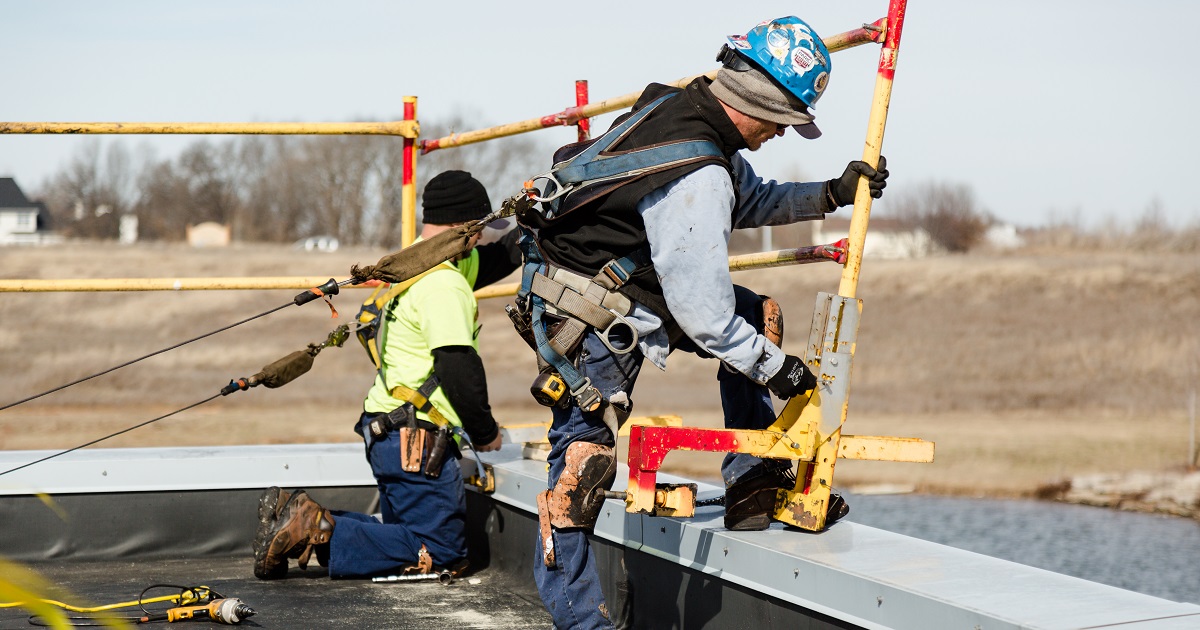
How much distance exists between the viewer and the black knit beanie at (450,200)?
4477 millimetres

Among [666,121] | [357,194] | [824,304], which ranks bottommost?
[824,304]

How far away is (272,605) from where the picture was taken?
3.96 meters

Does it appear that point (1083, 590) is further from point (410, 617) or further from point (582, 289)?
point (410, 617)

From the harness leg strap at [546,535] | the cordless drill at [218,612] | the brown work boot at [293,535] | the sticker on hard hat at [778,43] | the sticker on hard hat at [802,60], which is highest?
the sticker on hard hat at [778,43]

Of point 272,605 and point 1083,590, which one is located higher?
point 1083,590

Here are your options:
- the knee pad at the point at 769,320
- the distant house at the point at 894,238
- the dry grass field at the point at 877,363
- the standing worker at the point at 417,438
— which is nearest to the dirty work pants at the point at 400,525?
the standing worker at the point at 417,438

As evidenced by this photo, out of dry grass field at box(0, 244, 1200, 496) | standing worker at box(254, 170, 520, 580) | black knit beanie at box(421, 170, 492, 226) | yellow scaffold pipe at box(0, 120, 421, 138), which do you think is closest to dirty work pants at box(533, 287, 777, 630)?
standing worker at box(254, 170, 520, 580)

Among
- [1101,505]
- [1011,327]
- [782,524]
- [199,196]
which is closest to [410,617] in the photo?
[782,524]

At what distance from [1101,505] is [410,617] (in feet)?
39.8

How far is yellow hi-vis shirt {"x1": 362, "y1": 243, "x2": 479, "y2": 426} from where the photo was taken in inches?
169

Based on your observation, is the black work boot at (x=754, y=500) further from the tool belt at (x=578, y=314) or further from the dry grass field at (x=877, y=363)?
the dry grass field at (x=877, y=363)

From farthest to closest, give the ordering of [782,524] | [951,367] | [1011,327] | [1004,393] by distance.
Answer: [1011,327] → [951,367] → [1004,393] → [782,524]

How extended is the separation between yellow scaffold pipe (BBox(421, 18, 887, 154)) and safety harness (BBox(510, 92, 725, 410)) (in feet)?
1.54

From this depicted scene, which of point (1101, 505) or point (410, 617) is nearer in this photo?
point (410, 617)
